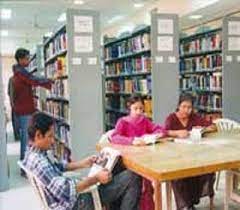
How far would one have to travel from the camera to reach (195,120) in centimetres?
333

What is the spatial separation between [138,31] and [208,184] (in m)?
3.34

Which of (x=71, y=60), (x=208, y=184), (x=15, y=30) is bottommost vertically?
(x=208, y=184)

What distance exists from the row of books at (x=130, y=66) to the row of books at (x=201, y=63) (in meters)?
1.33

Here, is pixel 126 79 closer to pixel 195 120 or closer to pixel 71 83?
pixel 71 83

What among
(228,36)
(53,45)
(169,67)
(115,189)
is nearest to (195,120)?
(115,189)

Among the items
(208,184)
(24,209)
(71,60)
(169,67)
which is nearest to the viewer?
(208,184)

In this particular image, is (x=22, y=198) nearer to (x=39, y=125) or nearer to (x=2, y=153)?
(x=2, y=153)

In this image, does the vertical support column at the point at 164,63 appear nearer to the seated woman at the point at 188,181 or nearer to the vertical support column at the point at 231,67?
the vertical support column at the point at 231,67

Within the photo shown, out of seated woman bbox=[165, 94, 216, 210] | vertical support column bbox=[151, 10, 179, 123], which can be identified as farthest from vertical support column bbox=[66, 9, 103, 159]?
Answer: seated woman bbox=[165, 94, 216, 210]

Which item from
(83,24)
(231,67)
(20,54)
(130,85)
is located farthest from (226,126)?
(130,85)

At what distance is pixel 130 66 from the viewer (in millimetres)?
6508

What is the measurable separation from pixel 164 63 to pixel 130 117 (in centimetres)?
221

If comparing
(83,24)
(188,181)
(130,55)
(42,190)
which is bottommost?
(188,181)

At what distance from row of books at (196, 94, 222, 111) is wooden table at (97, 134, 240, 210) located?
340cm
